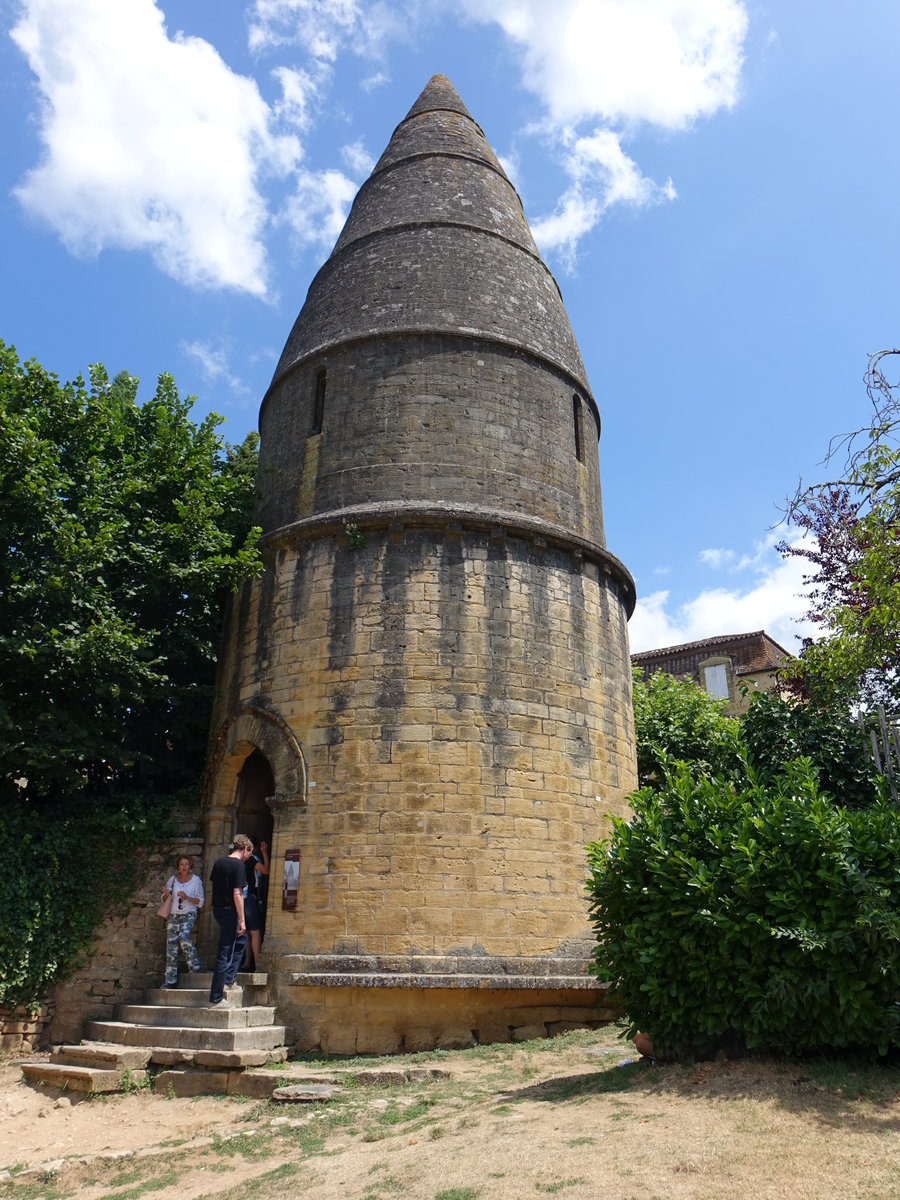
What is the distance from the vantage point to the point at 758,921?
6.70m

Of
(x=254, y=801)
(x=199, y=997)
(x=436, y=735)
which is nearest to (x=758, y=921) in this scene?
(x=436, y=735)

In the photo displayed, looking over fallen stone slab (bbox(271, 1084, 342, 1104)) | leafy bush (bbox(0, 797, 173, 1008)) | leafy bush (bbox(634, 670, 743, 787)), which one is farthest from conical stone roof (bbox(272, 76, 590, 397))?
fallen stone slab (bbox(271, 1084, 342, 1104))

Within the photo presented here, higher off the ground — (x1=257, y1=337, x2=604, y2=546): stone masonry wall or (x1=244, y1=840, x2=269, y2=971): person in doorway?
(x1=257, y1=337, x2=604, y2=546): stone masonry wall

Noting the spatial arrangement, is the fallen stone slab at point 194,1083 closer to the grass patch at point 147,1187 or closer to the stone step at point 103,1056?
the stone step at point 103,1056

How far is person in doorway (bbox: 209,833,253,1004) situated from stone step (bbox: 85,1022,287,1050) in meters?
0.32

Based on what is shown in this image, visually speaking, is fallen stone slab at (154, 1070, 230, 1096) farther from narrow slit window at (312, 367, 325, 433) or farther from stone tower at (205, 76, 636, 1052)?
narrow slit window at (312, 367, 325, 433)

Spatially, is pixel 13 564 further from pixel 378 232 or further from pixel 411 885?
pixel 378 232

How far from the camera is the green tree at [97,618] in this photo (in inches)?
406

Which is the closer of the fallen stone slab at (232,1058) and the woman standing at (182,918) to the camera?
the fallen stone slab at (232,1058)

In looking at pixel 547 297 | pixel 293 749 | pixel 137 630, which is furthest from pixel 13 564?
pixel 547 297

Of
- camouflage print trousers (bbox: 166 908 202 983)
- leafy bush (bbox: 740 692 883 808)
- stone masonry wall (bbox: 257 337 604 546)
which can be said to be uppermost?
stone masonry wall (bbox: 257 337 604 546)

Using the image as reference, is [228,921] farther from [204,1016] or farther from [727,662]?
[727,662]

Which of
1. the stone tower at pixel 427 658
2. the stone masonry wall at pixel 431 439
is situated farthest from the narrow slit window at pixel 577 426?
the stone masonry wall at pixel 431 439

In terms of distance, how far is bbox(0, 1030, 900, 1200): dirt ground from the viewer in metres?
4.89
